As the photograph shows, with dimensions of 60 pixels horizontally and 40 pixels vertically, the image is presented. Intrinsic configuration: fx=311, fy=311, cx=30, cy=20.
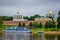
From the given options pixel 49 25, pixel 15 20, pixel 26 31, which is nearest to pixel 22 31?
pixel 26 31

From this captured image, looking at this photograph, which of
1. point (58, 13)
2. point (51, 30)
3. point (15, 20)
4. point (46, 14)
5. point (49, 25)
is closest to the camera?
point (51, 30)

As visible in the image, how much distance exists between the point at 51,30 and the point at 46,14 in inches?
1199

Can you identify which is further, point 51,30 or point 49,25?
point 49,25

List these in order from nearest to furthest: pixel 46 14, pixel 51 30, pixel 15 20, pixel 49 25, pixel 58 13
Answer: pixel 51 30
pixel 49 25
pixel 58 13
pixel 15 20
pixel 46 14

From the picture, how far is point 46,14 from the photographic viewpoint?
88.6 meters

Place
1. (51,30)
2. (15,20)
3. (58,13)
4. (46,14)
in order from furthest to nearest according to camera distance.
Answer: (46,14) < (15,20) < (58,13) < (51,30)

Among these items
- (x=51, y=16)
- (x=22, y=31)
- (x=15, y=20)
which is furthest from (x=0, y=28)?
(x=51, y=16)

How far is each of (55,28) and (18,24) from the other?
665 inches

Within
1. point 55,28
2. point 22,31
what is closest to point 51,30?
point 55,28

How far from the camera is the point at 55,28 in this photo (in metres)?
60.6

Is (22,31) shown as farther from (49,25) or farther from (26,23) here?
(26,23)

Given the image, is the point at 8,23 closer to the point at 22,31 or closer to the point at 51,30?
the point at 22,31

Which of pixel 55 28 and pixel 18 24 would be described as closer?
pixel 55 28

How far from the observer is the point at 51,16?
85312 millimetres
